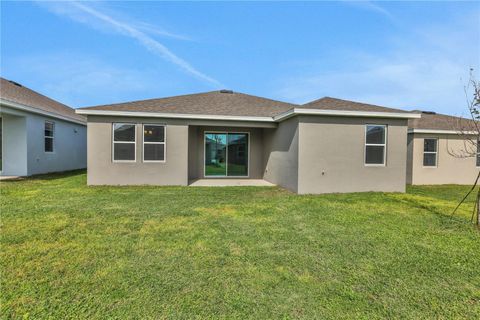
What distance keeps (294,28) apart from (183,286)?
11381 millimetres

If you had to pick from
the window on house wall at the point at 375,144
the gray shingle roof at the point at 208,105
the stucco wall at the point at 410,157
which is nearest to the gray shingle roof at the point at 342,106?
the window on house wall at the point at 375,144

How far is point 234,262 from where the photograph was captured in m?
3.56

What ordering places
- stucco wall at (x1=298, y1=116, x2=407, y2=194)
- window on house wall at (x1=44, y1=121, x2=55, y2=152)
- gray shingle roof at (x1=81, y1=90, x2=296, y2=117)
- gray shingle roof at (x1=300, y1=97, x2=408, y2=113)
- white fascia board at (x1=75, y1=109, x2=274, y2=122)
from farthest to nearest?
1. window on house wall at (x1=44, y1=121, x2=55, y2=152)
2. gray shingle roof at (x1=81, y1=90, x2=296, y2=117)
3. white fascia board at (x1=75, y1=109, x2=274, y2=122)
4. gray shingle roof at (x1=300, y1=97, x2=408, y2=113)
5. stucco wall at (x1=298, y1=116, x2=407, y2=194)

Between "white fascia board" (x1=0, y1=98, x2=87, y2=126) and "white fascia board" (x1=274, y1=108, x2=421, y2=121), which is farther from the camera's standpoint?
"white fascia board" (x1=0, y1=98, x2=87, y2=126)

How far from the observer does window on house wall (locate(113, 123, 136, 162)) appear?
10.1m

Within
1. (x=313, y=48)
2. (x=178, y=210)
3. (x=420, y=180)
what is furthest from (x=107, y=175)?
(x=420, y=180)

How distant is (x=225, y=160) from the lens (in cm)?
1279

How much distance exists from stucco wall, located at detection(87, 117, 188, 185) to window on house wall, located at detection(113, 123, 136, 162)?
0.15 m

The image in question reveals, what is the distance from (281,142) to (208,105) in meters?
3.89

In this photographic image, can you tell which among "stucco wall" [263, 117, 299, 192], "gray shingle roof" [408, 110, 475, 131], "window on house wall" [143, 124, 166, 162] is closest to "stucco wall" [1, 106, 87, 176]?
"window on house wall" [143, 124, 166, 162]

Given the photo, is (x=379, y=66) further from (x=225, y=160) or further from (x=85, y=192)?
(x=85, y=192)

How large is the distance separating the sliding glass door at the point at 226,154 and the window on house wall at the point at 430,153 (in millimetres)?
8386

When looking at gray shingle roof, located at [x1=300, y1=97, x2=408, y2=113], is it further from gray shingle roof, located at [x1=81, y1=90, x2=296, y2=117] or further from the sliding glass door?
the sliding glass door

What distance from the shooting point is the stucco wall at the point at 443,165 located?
1211 cm
